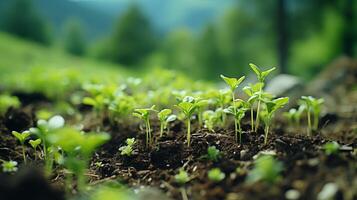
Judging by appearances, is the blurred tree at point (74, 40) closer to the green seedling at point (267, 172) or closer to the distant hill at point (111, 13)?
the distant hill at point (111, 13)

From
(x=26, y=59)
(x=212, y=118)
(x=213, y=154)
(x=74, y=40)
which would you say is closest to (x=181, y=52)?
(x=74, y=40)

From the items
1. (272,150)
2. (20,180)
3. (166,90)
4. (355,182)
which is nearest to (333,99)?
(166,90)

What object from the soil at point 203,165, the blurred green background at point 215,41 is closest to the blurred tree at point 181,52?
the blurred green background at point 215,41

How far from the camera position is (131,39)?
25.2 meters

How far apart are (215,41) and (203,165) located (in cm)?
1914

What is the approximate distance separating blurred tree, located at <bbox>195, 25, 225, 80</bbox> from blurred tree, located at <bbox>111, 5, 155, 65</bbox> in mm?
4684

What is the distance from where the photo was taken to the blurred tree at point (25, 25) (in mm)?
23609

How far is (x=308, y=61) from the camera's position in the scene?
16922 millimetres

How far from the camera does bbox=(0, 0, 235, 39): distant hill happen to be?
36000 millimetres

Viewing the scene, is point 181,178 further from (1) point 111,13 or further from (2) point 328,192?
(1) point 111,13

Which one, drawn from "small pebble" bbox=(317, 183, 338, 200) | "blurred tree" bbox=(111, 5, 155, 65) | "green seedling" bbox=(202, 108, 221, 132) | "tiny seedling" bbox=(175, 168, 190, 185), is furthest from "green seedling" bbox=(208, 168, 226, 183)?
"blurred tree" bbox=(111, 5, 155, 65)

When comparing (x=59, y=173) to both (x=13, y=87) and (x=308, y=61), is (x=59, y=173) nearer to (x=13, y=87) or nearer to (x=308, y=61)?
(x=13, y=87)

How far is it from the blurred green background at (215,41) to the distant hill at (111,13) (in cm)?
424

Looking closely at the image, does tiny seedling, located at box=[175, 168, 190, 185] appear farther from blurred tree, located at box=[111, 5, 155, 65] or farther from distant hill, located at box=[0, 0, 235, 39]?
distant hill, located at box=[0, 0, 235, 39]
